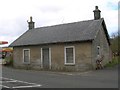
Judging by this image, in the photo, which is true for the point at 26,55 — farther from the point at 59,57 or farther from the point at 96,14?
the point at 96,14

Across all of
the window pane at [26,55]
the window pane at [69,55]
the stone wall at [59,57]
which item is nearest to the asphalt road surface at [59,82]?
the stone wall at [59,57]

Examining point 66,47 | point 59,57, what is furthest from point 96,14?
point 59,57

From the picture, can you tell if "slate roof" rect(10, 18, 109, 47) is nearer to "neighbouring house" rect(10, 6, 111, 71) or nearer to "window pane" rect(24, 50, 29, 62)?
"neighbouring house" rect(10, 6, 111, 71)

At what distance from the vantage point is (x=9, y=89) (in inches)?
561

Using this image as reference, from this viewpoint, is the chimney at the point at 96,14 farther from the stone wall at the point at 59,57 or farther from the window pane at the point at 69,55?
the window pane at the point at 69,55

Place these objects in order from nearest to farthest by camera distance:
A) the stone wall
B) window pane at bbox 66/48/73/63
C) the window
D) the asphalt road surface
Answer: the asphalt road surface < the stone wall < window pane at bbox 66/48/73/63 < the window

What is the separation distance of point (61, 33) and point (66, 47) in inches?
120

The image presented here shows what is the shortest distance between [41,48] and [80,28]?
4.82 meters

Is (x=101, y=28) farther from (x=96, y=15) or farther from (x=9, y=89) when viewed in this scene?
(x=9, y=89)

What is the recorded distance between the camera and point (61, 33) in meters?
31.8

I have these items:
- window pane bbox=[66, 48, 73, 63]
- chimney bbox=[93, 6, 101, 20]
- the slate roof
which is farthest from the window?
chimney bbox=[93, 6, 101, 20]

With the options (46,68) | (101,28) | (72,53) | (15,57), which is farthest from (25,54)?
(101,28)

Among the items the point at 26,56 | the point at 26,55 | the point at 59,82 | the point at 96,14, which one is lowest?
the point at 59,82

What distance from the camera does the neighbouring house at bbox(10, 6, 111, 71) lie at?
2786cm
